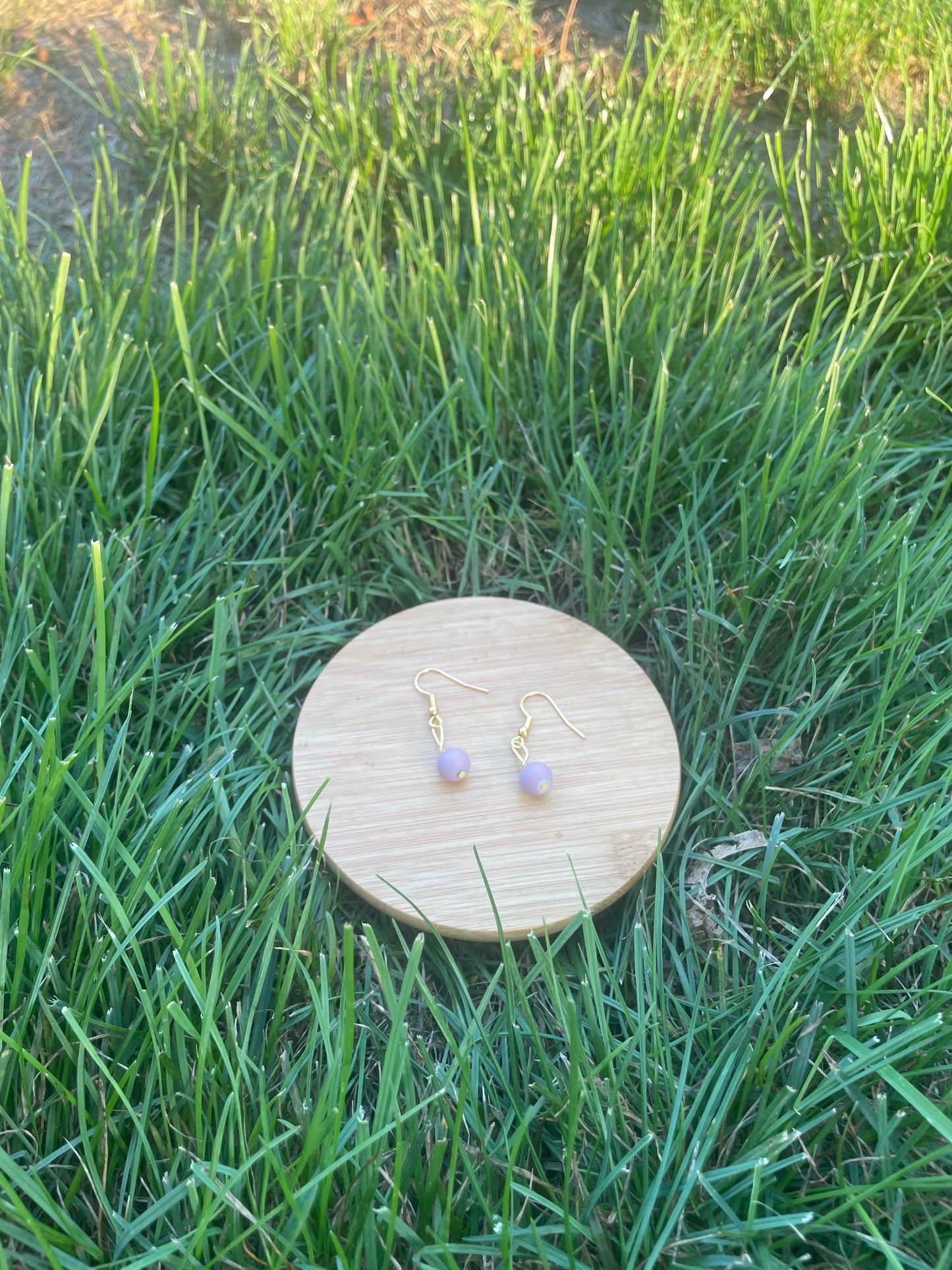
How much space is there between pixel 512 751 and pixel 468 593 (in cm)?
47

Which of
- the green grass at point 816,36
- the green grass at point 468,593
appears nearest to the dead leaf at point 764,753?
the green grass at point 468,593

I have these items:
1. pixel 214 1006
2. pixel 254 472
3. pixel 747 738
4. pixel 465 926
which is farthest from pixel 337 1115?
pixel 254 472

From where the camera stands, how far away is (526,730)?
1720 mm

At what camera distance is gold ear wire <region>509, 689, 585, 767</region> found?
5.56ft

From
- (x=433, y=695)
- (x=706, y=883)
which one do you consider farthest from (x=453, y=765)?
(x=706, y=883)

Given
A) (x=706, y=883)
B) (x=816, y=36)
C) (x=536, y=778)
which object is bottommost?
(x=706, y=883)

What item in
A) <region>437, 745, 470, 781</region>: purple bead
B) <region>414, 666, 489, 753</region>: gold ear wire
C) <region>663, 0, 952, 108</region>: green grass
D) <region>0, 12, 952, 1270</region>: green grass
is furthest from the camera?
<region>663, 0, 952, 108</region>: green grass

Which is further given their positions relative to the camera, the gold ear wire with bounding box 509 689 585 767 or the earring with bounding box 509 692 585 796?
the gold ear wire with bounding box 509 689 585 767

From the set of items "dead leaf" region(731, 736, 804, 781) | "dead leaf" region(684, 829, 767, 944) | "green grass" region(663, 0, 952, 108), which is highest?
"green grass" region(663, 0, 952, 108)

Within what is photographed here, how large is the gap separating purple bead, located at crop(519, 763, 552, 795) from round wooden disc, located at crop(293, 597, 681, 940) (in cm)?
4

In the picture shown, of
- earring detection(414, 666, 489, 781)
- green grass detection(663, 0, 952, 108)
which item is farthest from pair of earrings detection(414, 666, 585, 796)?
green grass detection(663, 0, 952, 108)

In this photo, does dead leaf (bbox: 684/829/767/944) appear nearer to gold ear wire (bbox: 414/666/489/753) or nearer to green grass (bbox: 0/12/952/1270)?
green grass (bbox: 0/12/952/1270)

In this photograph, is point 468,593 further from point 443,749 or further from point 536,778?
point 536,778

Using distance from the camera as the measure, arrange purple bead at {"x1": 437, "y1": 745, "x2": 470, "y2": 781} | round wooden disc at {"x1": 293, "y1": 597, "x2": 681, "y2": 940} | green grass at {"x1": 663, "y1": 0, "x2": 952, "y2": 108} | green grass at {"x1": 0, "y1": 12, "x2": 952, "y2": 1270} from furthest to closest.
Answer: green grass at {"x1": 663, "y1": 0, "x2": 952, "y2": 108} < purple bead at {"x1": 437, "y1": 745, "x2": 470, "y2": 781} < round wooden disc at {"x1": 293, "y1": 597, "x2": 681, "y2": 940} < green grass at {"x1": 0, "y1": 12, "x2": 952, "y2": 1270}
